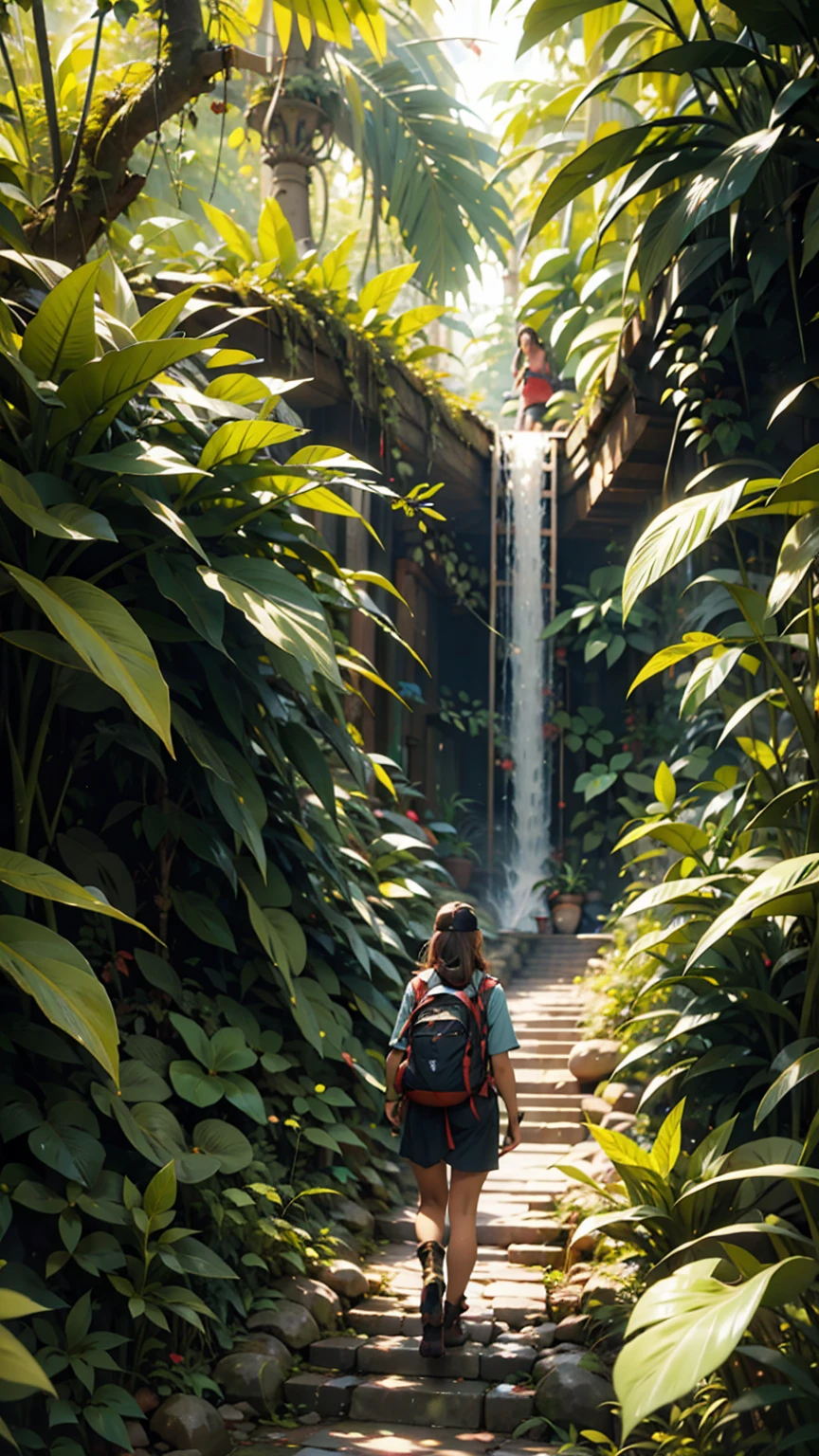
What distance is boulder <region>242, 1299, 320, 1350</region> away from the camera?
338 cm

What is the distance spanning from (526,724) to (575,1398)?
24.6 ft

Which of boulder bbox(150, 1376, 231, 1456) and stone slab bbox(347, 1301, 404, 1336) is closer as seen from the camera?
boulder bbox(150, 1376, 231, 1456)

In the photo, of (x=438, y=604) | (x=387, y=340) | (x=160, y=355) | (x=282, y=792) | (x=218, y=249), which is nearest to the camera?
(x=160, y=355)

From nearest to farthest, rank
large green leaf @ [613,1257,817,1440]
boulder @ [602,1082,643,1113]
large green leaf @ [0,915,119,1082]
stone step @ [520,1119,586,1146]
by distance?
large green leaf @ [613,1257,817,1440]
large green leaf @ [0,915,119,1082]
boulder @ [602,1082,643,1113]
stone step @ [520,1119,586,1146]

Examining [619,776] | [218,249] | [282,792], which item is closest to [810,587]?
[282,792]

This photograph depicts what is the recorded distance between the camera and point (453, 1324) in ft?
11.1

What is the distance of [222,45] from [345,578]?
5.50 ft

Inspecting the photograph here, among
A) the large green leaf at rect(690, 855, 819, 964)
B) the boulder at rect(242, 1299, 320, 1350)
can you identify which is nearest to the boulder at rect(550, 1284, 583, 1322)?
the boulder at rect(242, 1299, 320, 1350)

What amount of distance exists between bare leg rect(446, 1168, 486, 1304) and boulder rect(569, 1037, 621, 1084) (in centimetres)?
192

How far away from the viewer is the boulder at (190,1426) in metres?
2.83

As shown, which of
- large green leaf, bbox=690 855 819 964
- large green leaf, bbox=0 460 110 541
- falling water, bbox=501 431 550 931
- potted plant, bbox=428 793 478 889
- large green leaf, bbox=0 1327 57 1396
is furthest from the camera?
falling water, bbox=501 431 550 931

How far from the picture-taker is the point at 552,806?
10.3 metres

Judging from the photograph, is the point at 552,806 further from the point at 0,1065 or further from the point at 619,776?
the point at 0,1065

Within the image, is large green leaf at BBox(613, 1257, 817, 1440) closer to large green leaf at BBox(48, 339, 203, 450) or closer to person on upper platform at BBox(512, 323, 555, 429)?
large green leaf at BBox(48, 339, 203, 450)
